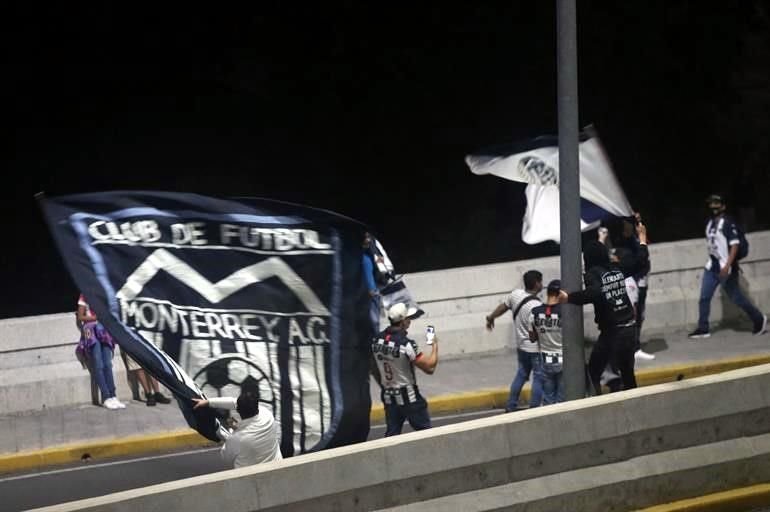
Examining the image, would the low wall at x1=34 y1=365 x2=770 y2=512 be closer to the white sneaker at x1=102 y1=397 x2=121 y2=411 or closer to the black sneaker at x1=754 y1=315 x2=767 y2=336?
the white sneaker at x1=102 y1=397 x2=121 y2=411

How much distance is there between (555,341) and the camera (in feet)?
43.7

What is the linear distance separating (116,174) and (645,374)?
12062mm

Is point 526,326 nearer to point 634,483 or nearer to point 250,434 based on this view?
point 634,483

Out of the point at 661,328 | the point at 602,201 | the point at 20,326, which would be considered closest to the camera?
the point at 602,201

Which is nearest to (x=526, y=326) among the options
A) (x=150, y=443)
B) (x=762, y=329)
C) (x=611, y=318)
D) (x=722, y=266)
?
(x=611, y=318)

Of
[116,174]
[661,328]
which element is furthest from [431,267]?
[661,328]

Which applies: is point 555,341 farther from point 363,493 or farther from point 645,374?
point 363,493

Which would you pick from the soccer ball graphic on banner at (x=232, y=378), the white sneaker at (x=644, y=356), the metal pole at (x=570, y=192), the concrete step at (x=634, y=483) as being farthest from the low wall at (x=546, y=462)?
the white sneaker at (x=644, y=356)

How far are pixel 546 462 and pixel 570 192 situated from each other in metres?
2.82

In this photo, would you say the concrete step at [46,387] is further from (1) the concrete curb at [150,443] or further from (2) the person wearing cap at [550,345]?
(2) the person wearing cap at [550,345]

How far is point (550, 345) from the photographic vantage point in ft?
43.7

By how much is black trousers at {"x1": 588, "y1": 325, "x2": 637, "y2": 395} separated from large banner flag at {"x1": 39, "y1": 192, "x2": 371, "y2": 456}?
3.77 m

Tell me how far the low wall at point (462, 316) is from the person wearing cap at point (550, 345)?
154 inches

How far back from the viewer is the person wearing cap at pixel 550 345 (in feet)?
43.5
